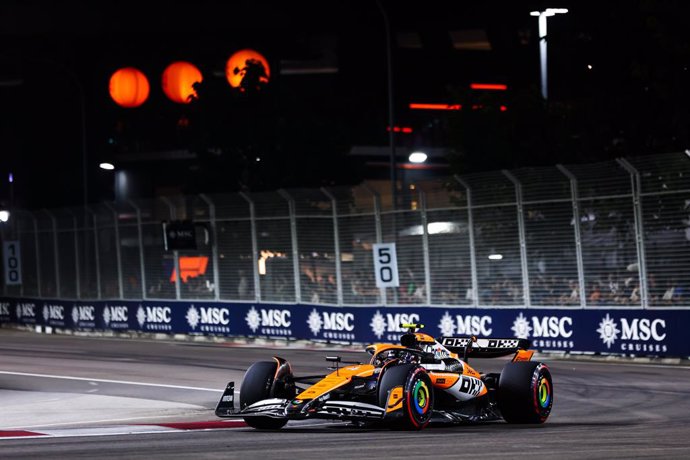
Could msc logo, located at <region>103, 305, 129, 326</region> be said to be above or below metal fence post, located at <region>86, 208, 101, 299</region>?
below

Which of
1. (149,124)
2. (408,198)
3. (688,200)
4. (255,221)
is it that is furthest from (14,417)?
(149,124)

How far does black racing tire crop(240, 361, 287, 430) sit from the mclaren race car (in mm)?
11

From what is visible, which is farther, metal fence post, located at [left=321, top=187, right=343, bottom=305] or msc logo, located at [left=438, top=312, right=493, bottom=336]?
metal fence post, located at [left=321, top=187, right=343, bottom=305]

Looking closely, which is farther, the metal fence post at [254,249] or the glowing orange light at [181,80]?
the glowing orange light at [181,80]

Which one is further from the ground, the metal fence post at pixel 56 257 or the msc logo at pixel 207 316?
the metal fence post at pixel 56 257

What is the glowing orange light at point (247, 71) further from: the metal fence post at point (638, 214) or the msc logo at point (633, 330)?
the msc logo at point (633, 330)

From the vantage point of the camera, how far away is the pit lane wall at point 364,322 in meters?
25.9

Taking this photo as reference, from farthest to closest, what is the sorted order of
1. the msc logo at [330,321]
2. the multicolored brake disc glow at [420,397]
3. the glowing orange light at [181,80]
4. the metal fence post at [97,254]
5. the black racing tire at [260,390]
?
1. the glowing orange light at [181,80]
2. the metal fence post at [97,254]
3. the msc logo at [330,321]
4. the black racing tire at [260,390]
5. the multicolored brake disc glow at [420,397]

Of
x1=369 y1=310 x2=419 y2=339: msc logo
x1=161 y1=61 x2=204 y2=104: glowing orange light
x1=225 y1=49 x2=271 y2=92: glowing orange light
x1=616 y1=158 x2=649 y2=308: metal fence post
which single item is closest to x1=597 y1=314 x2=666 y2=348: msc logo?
x1=616 y1=158 x2=649 y2=308: metal fence post

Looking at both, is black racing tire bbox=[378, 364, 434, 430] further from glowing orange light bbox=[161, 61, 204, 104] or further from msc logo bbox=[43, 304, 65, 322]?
glowing orange light bbox=[161, 61, 204, 104]

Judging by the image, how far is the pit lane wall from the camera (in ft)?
85.1

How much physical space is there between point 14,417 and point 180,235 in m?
20.1

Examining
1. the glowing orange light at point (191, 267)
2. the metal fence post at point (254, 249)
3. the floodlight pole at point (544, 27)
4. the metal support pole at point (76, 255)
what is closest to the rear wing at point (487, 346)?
the floodlight pole at point (544, 27)

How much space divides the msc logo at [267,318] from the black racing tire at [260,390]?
60.9 feet
